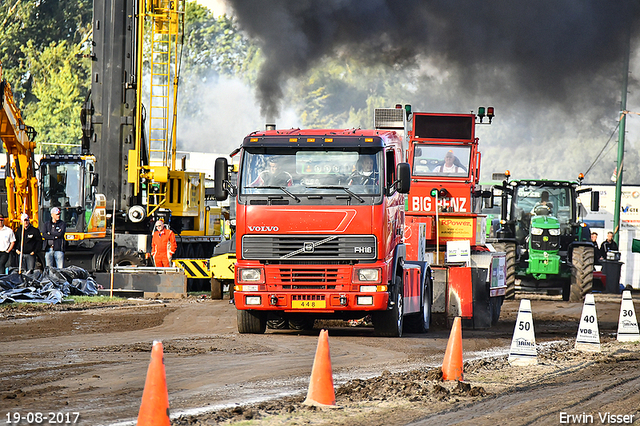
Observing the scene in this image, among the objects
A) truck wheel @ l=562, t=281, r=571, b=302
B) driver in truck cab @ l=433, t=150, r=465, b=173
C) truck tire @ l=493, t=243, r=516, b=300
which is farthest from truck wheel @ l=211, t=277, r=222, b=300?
truck wheel @ l=562, t=281, r=571, b=302

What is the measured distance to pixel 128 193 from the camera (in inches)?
996

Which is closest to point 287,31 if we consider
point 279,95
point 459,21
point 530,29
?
point 279,95

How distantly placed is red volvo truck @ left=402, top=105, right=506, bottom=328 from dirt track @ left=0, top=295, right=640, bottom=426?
1098mm

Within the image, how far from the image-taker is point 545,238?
981 inches

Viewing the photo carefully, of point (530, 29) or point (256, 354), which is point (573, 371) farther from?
point (530, 29)

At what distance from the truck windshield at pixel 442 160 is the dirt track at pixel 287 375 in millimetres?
5515

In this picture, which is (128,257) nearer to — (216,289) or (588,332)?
(216,289)

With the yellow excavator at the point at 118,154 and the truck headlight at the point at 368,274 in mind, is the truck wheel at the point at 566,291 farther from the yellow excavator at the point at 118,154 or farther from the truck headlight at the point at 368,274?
the truck headlight at the point at 368,274

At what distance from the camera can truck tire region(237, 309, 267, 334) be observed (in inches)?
548

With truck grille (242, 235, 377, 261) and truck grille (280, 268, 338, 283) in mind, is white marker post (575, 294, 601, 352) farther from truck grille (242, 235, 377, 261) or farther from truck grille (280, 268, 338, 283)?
truck grille (280, 268, 338, 283)

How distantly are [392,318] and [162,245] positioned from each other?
35.0 feet

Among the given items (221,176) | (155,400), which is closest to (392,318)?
(221,176)

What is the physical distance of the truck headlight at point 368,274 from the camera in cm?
1297

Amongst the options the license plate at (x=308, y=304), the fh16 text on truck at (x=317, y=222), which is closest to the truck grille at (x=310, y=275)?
the fh16 text on truck at (x=317, y=222)
